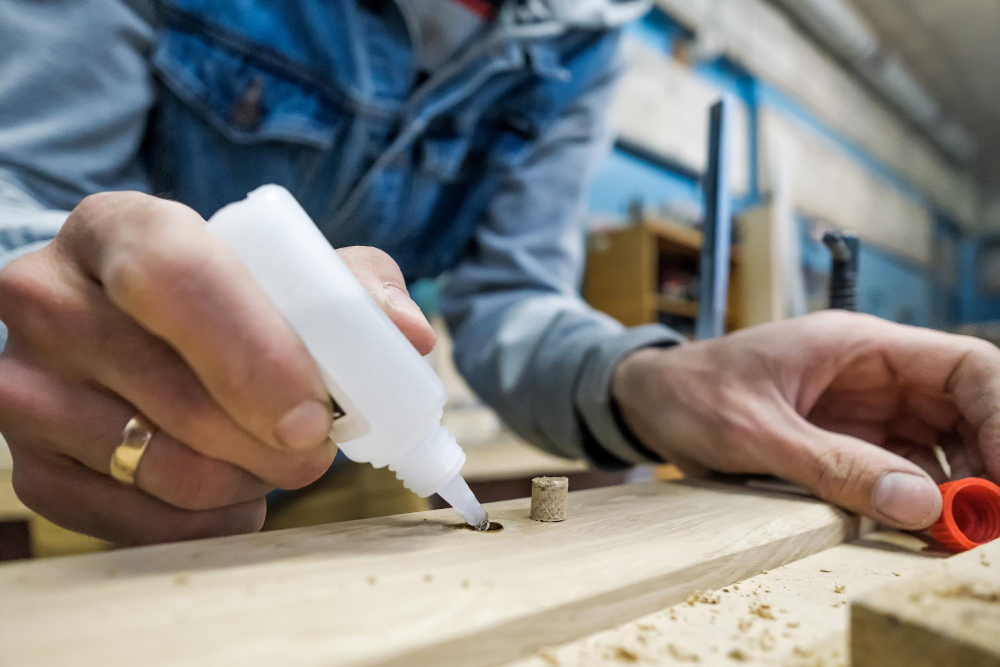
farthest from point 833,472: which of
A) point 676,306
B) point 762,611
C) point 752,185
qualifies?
point 752,185

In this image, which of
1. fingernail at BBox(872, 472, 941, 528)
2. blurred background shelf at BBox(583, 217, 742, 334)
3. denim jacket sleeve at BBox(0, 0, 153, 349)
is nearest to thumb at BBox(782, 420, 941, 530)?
fingernail at BBox(872, 472, 941, 528)

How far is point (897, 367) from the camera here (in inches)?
17.7

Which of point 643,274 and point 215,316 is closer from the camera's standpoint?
point 215,316

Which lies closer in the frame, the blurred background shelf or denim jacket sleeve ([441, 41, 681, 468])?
denim jacket sleeve ([441, 41, 681, 468])

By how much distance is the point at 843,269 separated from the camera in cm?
54

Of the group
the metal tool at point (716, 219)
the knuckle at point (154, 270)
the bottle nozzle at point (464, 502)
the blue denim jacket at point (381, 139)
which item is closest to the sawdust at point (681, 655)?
the bottle nozzle at point (464, 502)

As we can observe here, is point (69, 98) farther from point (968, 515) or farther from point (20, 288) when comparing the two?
point (968, 515)

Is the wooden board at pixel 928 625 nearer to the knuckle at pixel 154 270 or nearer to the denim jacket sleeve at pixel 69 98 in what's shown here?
the knuckle at pixel 154 270

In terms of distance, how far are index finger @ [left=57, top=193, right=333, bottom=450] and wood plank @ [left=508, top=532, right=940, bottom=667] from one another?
13 centimetres

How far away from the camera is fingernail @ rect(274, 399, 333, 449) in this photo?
0.24 meters

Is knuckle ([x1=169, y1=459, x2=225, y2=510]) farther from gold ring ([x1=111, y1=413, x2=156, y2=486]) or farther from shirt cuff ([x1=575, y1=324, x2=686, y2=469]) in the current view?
shirt cuff ([x1=575, y1=324, x2=686, y2=469])

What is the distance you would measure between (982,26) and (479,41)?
336 cm

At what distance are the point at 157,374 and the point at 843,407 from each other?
0.51 metres

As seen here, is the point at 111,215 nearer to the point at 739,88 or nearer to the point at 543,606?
the point at 543,606
